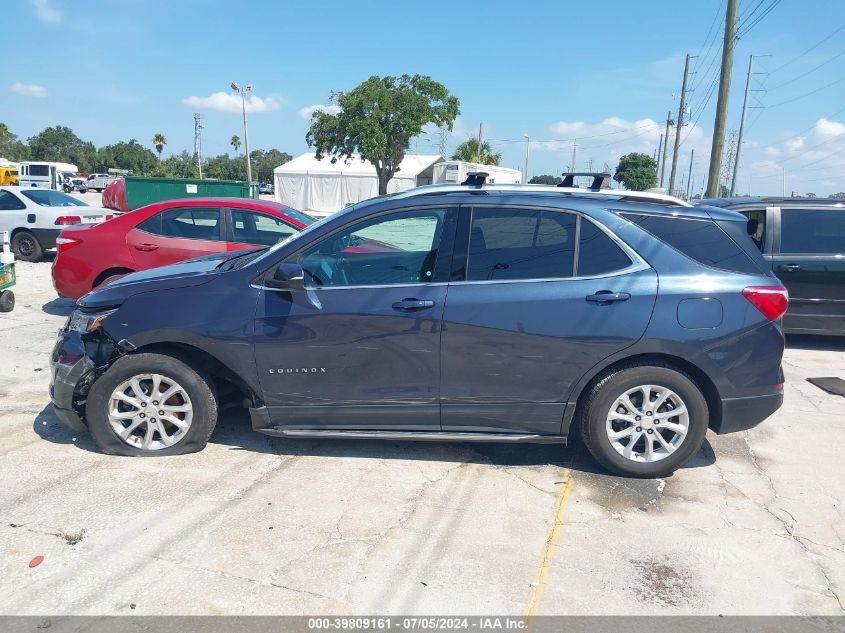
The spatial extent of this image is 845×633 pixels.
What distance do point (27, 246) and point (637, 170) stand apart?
72629 millimetres

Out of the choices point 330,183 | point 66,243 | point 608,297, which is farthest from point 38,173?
point 608,297

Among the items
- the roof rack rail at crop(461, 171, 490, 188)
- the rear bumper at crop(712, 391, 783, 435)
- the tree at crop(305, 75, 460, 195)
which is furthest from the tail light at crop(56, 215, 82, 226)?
the tree at crop(305, 75, 460, 195)

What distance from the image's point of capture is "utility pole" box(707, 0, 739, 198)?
1510cm

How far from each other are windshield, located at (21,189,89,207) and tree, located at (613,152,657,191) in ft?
209

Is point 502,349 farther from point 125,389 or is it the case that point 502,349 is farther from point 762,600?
point 125,389

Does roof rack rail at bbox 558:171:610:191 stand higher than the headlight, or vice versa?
roof rack rail at bbox 558:171:610:191

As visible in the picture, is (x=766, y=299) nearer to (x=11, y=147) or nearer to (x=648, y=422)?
(x=648, y=422)

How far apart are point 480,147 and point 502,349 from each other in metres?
65.2

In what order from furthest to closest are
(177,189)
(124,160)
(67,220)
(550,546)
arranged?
(124,160)
(177,189)
(67,220)
(550,546)

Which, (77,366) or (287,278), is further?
(77,366)

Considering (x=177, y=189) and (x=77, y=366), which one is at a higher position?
(x=177, y=189)

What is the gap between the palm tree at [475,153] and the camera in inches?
2591

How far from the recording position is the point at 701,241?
13.6 ft

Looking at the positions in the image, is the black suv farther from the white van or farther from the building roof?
the white van
